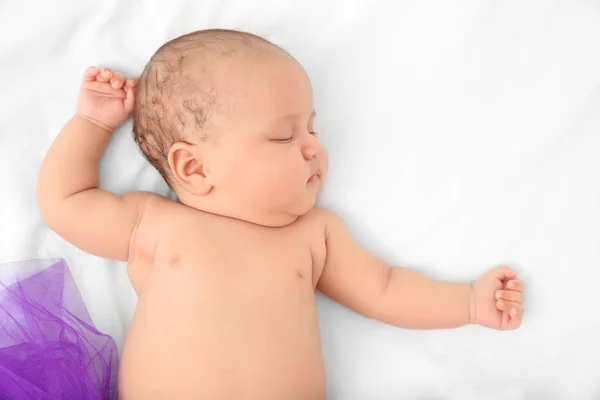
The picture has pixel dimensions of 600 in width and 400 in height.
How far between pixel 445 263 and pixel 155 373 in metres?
0.65

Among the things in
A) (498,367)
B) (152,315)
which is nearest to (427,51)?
(498,367)

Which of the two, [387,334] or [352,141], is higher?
[352,141]

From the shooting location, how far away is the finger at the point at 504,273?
1576 mm

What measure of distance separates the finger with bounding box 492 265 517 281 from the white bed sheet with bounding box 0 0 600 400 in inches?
1.5

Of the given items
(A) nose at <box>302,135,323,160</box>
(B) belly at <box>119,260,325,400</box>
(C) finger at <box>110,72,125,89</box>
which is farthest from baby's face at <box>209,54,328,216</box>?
(C) finger at <box>110,72,125,89</box>

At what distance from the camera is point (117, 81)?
1.60m

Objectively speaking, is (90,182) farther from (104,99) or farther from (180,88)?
(180,88)

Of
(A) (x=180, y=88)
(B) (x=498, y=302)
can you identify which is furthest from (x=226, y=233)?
(B) (x=498, y=302)

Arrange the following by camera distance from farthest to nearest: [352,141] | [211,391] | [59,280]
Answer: [352,141] < [59,280] < [211,391]

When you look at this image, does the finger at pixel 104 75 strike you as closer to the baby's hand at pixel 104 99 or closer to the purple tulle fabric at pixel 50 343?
the baby's hand at pixel 104 99

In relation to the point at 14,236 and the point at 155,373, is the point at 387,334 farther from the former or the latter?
the point at 14,236

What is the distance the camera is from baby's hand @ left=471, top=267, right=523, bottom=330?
1.55 meters

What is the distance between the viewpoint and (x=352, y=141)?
1.68 metres

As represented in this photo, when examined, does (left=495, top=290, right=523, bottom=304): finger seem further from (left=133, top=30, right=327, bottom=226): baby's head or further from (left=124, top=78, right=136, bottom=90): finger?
(left=124, top=78, right=136, bottom=90): finger
